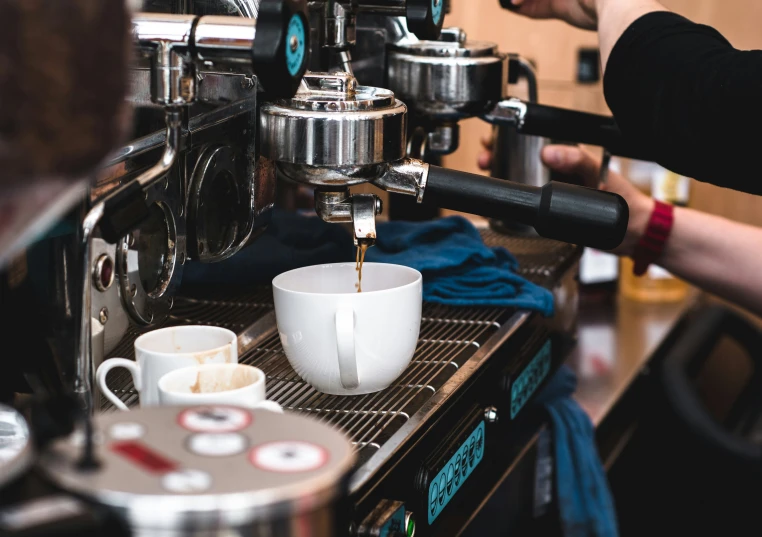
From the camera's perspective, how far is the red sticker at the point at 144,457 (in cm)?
39

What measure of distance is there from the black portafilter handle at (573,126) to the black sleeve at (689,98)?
0.25 ft

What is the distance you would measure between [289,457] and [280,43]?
0.27 meters

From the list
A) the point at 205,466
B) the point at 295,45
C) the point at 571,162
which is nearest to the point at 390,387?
the point at 295,45

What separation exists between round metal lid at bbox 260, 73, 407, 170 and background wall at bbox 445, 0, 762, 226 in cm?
125

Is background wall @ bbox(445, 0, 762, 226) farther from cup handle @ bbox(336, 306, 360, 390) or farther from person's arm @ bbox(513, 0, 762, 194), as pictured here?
cup handle @ bbox(336, 306, 360, 390)

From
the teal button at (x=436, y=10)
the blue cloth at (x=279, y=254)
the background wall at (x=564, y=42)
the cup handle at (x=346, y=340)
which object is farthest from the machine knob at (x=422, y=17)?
the background wall at (x=564, y=42)

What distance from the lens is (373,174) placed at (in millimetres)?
763

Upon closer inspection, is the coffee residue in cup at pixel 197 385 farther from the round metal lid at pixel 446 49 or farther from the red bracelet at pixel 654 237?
the red bracelet at pixel 654 237

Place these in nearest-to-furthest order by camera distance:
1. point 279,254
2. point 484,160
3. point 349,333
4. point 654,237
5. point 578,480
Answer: point 349,333 < point 279,254 < point 578,480 < point 654,237 < point 484,160

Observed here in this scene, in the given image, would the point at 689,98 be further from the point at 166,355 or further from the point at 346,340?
the point at 166,355

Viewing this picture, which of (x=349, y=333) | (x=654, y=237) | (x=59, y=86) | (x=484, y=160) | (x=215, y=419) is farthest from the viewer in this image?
(x=484, y=160)

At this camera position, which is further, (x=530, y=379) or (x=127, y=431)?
(x=530, y=379)

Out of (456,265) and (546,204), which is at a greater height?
(546,204)

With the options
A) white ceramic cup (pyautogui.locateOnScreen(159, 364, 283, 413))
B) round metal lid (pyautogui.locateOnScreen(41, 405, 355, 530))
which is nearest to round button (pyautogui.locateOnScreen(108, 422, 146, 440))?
round metal lid (pyautogui.locateOnScreen(41, 405, 355, 530))
